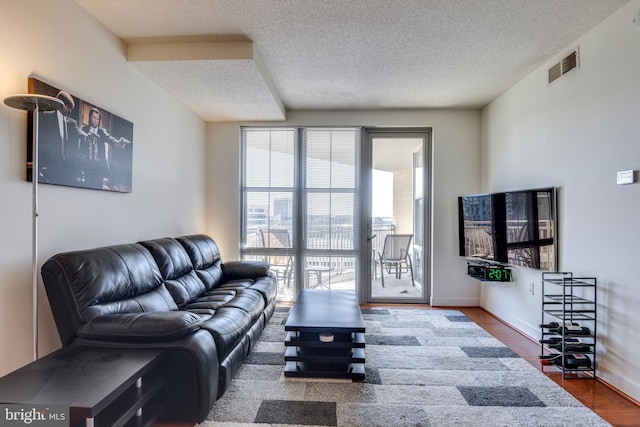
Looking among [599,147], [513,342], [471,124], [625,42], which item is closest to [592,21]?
[625,42]

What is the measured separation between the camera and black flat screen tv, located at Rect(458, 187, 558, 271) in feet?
9.84

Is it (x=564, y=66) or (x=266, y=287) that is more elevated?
(x=564, y=66)

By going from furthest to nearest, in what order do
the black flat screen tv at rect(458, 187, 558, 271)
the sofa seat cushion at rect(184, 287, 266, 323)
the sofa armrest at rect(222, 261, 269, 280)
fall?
the sofa armrest at rect(222, 261, 269, 280), the black flat screen tv at rect(458, 187, 558, 271), the sofa seat cushion at rect(184, 287, 266, 323)

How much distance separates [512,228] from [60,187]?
3929mm

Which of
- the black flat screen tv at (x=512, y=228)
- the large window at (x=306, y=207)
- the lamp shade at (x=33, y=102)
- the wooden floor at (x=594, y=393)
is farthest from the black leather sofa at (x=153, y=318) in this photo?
the black flat screen tv at (x=512, y=228)

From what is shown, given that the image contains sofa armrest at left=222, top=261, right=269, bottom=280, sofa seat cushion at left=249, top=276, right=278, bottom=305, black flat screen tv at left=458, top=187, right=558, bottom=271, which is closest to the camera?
black flat screen tv at left=458, top=187, right=558, bottom=271

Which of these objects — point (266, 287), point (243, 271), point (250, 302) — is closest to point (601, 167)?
point (250, 302)

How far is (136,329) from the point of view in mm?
1831

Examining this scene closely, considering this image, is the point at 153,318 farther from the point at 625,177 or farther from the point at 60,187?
the point at 625,177

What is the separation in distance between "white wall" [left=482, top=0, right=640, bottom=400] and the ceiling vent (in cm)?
5

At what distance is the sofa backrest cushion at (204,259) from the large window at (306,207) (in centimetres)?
94

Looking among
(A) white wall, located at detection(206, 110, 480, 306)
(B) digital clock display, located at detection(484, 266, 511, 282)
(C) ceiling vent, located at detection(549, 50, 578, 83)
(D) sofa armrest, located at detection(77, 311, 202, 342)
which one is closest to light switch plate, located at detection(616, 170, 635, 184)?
(C) ceiling vent, located at detection(549, 50, 578, 83)

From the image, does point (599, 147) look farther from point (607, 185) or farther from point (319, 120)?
point (319, 120)

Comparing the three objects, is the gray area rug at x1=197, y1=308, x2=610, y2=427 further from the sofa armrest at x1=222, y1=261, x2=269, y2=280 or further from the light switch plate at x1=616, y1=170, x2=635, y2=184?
the light switch plate at x1=616, y1=170, x2=635, y2=184
